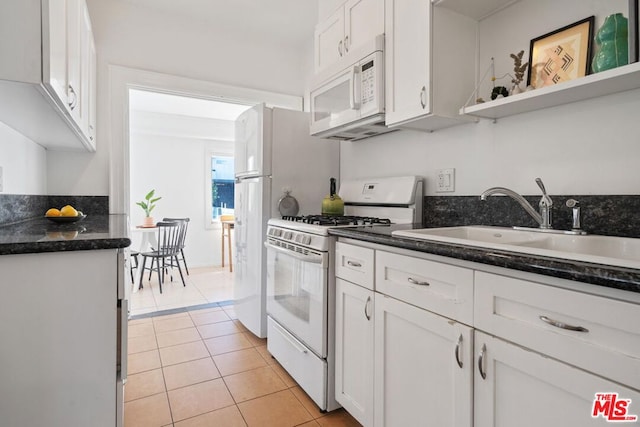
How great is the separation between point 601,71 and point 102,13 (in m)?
3.03

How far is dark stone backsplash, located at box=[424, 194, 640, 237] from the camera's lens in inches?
45.1

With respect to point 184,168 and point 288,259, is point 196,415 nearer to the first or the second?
point 288,259

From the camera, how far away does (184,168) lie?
545cm

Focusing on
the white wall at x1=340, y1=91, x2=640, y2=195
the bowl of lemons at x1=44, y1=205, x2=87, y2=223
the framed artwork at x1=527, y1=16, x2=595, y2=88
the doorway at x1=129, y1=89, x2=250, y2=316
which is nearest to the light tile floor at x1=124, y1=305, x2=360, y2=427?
the bowl of lemons at x1=44, y1=205, x2=87, y2=223

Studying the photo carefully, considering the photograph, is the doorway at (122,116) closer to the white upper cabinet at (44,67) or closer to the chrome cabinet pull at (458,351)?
the white upper cabinet at (44,67)

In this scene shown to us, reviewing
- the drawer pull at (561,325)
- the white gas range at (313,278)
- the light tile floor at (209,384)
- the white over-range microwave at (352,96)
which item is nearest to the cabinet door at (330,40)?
the white over-range microwave at (352,96)

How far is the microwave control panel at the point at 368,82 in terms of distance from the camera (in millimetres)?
1800

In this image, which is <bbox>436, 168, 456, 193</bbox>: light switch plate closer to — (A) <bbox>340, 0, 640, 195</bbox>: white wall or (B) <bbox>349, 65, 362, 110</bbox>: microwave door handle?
(A) <bbox>340, 0, 640, 195</bbox>: white wall

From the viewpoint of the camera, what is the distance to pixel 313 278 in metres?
1.72

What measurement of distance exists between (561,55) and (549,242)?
0.72m

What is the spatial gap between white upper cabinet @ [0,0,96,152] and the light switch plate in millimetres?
1696

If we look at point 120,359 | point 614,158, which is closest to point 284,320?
point 120,359

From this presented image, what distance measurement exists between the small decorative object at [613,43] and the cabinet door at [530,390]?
0.96 m

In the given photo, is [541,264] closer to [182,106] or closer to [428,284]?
[428,284]
